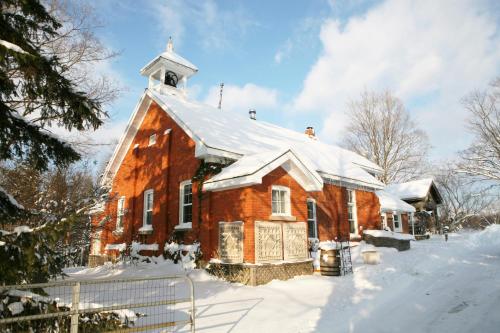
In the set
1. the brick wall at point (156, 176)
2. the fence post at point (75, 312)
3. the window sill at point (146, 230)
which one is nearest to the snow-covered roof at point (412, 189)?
the brick wall at point (156, 176)

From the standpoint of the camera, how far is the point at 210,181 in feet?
41.0

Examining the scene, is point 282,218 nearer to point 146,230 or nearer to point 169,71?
point 146,230

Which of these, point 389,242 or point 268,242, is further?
point 389,242

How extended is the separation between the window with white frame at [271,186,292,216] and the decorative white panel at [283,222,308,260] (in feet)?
1.82

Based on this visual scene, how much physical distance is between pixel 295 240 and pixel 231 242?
2.27 m

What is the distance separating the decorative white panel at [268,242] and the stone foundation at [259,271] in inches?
10.5

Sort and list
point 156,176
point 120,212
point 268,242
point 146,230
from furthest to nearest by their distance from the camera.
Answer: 1. point 120,212
2. point 156,176
3. point 146,230
4. point 268,242

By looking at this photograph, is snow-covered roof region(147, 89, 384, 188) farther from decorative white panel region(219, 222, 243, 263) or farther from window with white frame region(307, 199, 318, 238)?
decorative white panel region(219, 222, 243, 263)

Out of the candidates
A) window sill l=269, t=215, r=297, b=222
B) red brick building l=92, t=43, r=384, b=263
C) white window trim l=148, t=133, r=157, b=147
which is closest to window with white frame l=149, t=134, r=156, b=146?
white window trim l=148, t=133, r=157, b=147

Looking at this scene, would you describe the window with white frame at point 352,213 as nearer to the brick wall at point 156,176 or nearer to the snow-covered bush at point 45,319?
the brick wall at point 156,176

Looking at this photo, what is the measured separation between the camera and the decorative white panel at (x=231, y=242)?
1149 cm

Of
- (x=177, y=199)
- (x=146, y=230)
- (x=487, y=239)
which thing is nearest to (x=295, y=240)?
(x=177, y=199)

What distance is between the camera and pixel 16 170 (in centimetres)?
1181

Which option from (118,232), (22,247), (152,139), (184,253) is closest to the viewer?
(22,247)
